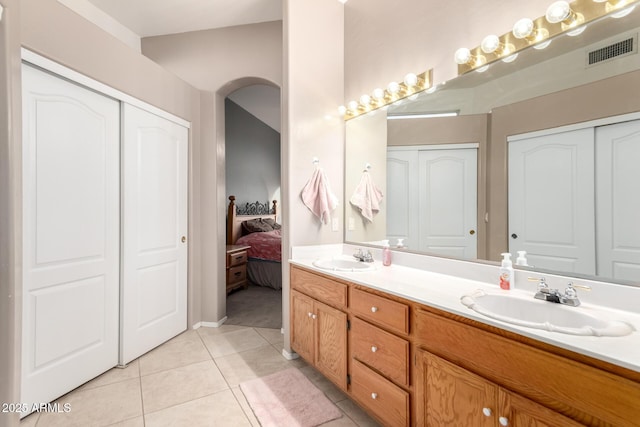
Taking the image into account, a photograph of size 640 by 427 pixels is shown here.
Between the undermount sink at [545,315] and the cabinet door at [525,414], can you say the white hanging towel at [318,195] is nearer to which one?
the undermount sink at [545,315]

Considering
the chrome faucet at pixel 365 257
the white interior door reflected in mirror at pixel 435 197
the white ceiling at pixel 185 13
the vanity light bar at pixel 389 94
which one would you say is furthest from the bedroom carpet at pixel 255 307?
the white ceiling at pixel 185 13

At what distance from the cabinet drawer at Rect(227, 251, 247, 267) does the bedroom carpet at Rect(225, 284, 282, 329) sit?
456 millimetres

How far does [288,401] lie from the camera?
1844 mm

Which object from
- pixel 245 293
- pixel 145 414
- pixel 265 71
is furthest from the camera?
pixel 245 293

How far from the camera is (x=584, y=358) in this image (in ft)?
2.68

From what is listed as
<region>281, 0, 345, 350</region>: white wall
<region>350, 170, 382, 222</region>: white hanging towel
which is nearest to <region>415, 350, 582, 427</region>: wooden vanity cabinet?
<region>350, 170, 382, 222</region>: white hanging towel

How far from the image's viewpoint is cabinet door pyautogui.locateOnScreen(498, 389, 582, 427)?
866mm

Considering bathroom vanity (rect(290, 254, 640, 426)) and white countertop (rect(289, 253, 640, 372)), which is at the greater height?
white countertop (rect(289, 253, 640, 372))

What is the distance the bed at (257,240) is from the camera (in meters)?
4.49

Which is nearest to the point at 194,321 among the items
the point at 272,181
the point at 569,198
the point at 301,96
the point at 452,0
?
the point at 301,96

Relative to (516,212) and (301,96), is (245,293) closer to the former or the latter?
(301,96)

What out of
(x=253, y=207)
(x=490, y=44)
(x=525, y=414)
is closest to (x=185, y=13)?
(x=490, y=44)

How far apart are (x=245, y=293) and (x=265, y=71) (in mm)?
2966

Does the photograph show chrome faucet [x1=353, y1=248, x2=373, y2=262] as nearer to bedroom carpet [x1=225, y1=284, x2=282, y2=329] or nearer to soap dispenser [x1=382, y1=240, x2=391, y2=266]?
soap dispenser [x1=382, y1=240, x2=391, y2=266]
